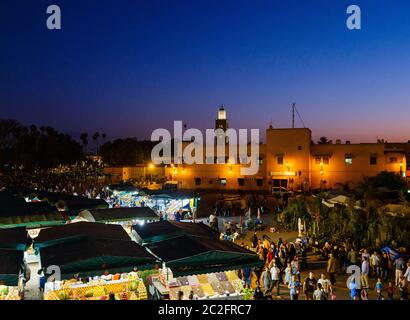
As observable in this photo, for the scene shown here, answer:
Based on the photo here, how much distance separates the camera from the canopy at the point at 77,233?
351 inches

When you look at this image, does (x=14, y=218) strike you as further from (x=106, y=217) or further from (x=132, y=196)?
(x=132, y=196)

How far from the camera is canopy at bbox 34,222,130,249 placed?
8914 mm

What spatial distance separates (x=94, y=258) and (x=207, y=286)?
2651 mm

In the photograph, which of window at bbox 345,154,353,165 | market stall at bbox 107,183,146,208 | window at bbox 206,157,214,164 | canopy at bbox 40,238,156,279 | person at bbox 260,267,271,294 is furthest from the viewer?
window at bbox 206,157,214,164

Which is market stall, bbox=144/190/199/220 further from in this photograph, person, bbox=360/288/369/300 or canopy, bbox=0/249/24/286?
canopy, bbox=0/249/24/286

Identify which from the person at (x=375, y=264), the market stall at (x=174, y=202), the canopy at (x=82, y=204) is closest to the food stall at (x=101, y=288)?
the person at (x=375, y=264)

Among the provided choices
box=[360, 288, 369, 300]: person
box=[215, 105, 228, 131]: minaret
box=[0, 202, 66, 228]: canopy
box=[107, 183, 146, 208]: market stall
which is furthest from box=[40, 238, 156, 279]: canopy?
box=[215, 105, 228, 131]: minaret

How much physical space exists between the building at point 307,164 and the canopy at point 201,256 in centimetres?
2809

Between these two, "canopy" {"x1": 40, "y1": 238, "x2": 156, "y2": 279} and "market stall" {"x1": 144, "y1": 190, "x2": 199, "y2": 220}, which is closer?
"canopy" {"x1": 40, "y1": 238, "x2": 156, "y2": 279}

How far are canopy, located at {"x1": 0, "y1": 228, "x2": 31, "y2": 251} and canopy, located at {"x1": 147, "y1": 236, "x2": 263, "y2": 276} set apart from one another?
10.7 feet

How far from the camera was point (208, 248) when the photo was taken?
812cm

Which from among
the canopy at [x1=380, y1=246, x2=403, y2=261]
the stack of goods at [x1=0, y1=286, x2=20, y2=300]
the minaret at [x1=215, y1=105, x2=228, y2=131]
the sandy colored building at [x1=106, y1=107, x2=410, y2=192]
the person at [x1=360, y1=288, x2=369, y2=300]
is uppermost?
the minaret at [x1=215, y1=105, x2=228, y2=131]

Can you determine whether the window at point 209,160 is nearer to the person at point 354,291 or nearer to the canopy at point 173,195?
the canopy at point 173,195

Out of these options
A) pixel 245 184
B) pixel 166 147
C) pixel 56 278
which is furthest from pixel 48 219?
pixel 166 147
